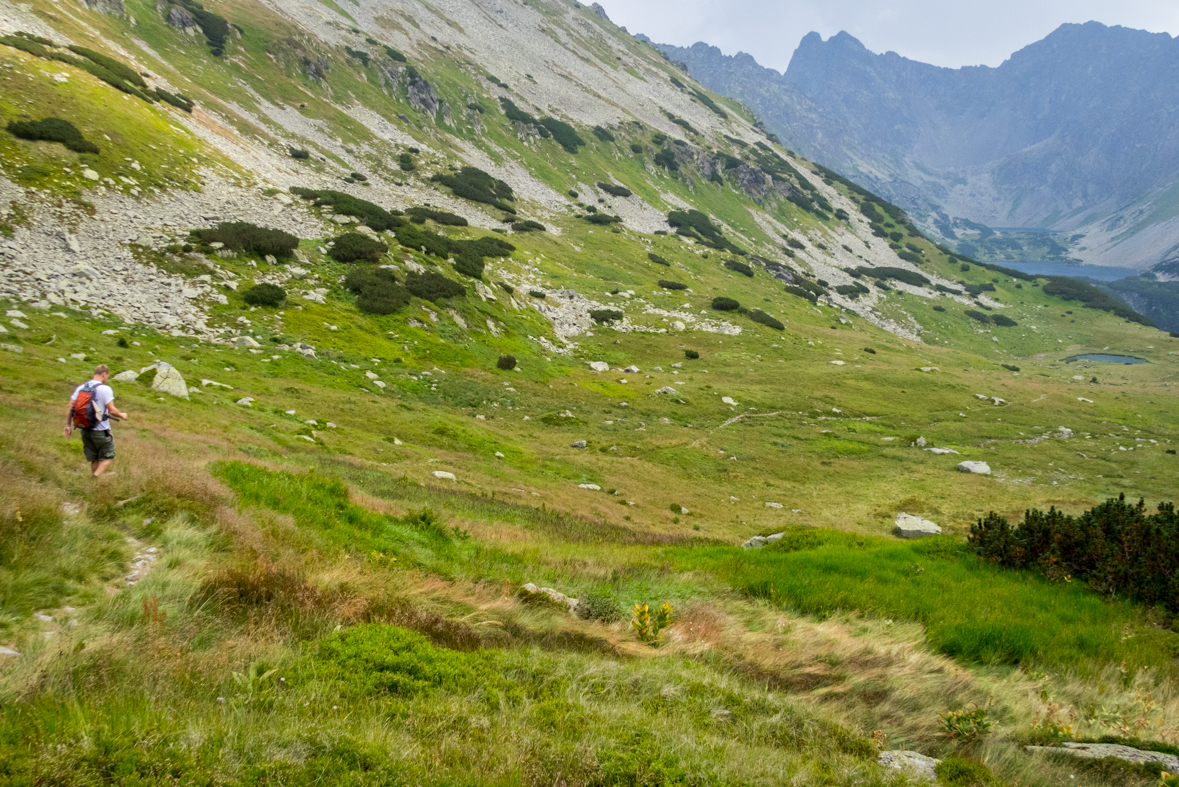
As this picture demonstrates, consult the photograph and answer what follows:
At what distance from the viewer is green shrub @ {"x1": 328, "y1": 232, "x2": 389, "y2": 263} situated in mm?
38094

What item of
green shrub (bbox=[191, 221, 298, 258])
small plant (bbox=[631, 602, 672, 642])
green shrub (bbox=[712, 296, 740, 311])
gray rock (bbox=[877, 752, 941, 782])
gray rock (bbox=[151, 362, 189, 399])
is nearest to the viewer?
gray rock (bbox=[877, 752, 941, 782])

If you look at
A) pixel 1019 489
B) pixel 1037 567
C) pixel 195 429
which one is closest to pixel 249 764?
pixel 1037 567

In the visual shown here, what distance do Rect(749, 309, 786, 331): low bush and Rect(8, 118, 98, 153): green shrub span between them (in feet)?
197

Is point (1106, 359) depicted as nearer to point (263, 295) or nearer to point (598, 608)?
point (598, 608)

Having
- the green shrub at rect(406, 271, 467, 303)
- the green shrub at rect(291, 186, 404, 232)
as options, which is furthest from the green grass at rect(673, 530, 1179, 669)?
the green shrub at rect(291, 186, 404, 232)

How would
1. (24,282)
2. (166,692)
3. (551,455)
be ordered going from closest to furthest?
(166,692) < (24,282) < (551,455)

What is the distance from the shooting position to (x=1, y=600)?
5.17 m

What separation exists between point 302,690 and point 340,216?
45.9m

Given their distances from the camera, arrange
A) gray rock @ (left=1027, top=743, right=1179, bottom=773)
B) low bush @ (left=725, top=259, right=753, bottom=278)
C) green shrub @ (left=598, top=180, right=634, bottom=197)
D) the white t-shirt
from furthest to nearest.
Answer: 1. green shrub @ (left=598, top=180, right=634, bottom=197)
2. low bush @ (left=725, top=259, right=753, bottom=278)
3. the white t-shirt
4. gray rock @ (left=1027, top=743, right=1179, bottom=773)

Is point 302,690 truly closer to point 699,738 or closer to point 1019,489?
point 699,738

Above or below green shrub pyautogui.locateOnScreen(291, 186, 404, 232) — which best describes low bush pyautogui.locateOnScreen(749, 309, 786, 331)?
above

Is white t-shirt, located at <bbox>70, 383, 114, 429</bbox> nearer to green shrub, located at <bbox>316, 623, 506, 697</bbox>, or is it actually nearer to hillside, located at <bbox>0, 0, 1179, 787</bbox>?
hillside, located at <bbox>0, 0, 1179, 787</bbox>

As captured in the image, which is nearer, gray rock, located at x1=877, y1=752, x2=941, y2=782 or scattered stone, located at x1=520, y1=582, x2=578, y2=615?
gray rock, located at x1=877, y1=752, x2=941, y2=782

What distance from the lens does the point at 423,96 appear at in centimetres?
9012
